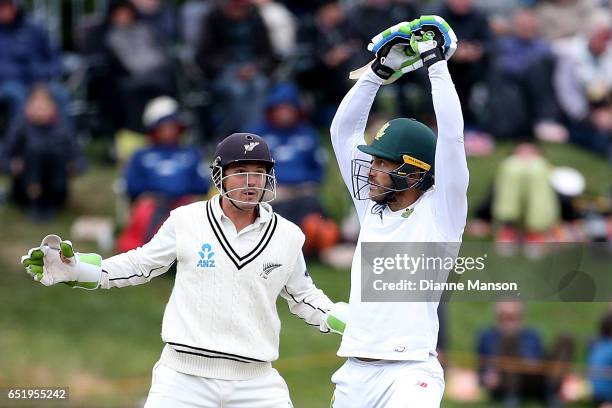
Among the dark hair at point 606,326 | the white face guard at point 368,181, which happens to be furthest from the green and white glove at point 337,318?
the dark hair at point 606,326

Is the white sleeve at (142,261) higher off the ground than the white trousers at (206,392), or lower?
higher

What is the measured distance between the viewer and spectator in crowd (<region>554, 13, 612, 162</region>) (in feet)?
52.8

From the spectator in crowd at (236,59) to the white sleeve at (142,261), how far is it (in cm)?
781

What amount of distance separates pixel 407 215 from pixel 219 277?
926 mm

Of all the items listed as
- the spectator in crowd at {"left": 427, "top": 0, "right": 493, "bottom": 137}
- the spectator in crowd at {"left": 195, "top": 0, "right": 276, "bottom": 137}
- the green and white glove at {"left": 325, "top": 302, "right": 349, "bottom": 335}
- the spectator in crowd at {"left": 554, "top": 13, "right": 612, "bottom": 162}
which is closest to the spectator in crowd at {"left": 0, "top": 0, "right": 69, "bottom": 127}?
the spectator in crowd at {"left": 195, "top": 0, "right": 276, "bottom": 137}

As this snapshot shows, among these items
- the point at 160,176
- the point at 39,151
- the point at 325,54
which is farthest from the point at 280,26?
the point at 39,151

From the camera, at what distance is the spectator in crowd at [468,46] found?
15.1m

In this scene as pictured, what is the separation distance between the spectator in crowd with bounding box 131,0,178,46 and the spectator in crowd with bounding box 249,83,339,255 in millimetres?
1905

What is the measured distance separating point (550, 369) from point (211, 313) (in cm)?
613

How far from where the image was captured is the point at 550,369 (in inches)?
491

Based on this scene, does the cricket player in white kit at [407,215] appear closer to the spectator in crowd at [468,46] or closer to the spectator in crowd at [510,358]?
the spectator in crowd at [510,358]

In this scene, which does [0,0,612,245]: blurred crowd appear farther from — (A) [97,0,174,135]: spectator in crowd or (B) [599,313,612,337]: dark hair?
(B) [599,313,612,337]: dark hair

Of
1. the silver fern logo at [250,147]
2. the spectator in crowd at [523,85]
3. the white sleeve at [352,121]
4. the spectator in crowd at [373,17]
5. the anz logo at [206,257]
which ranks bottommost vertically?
the anz logo at [206,257]

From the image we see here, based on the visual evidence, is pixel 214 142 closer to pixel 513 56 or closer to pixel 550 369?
pixel 513 56
